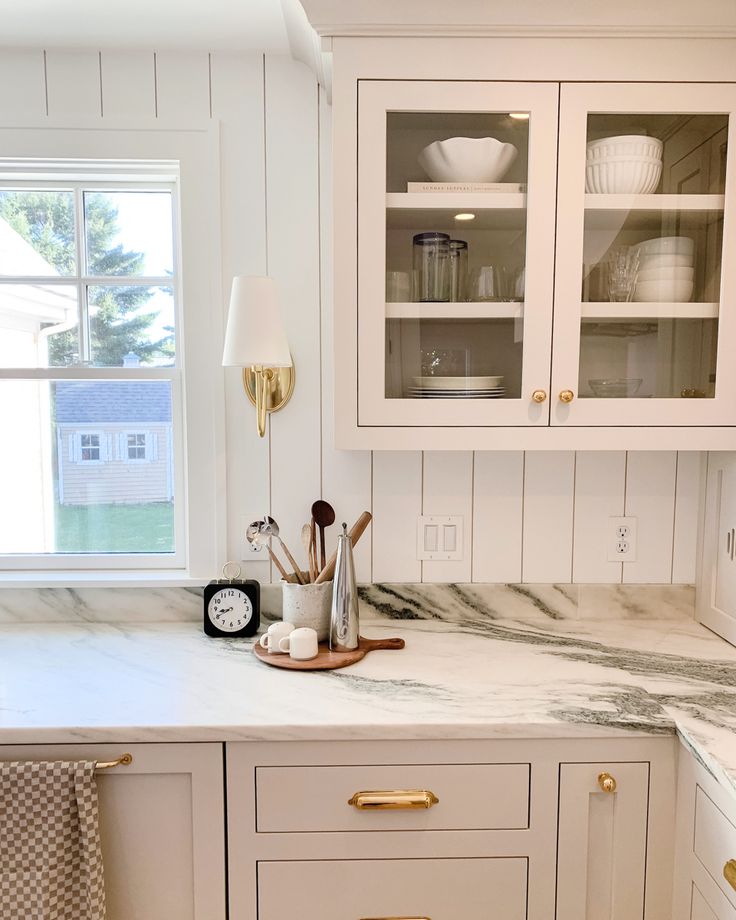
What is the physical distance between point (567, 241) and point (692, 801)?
112 centimetres

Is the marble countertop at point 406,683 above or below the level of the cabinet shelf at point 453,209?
below

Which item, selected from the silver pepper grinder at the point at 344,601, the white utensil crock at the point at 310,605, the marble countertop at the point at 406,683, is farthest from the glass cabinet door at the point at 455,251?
the marble countertop at the point at 406,683

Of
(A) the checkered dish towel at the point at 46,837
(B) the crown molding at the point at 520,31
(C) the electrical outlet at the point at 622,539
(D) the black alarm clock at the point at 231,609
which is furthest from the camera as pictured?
(C) the electrical outlet at the point at 622,539

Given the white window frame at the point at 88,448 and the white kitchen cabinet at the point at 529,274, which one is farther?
the white window frame at the point at 88,448

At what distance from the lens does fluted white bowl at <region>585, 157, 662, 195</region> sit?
1.40 m

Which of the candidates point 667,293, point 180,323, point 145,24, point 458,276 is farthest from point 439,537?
point 145,24

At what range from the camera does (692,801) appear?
3.88 feet

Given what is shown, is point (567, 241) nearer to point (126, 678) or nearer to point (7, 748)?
→ point (126, 678)

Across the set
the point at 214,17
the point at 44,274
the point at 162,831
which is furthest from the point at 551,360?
the point at 44,274

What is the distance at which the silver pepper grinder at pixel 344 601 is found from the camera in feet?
4.92

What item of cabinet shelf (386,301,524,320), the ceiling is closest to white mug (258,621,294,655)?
cabinet shelf (386,301,524,320)

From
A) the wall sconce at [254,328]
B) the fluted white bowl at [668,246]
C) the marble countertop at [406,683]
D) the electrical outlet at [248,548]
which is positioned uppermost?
the fluted white bowl at [668,246]

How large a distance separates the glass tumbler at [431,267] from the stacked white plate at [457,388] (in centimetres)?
18

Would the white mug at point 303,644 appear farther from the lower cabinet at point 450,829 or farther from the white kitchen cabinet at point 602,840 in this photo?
the white kitchen cabinet at point 602,840
